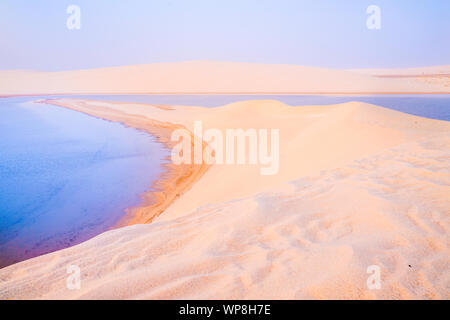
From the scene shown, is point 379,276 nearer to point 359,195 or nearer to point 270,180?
point 359,195

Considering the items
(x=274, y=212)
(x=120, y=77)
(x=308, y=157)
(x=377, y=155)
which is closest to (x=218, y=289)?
(x=274, y=212)

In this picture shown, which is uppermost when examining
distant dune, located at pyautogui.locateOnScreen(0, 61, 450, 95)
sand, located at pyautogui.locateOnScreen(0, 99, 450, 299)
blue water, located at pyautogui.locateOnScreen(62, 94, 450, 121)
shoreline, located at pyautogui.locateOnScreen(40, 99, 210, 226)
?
distant dune, located at pyautogui.locateOnScreen(0, 61, 450, 95)

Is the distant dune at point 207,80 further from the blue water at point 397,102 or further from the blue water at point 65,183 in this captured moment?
the blue water at point 65,183

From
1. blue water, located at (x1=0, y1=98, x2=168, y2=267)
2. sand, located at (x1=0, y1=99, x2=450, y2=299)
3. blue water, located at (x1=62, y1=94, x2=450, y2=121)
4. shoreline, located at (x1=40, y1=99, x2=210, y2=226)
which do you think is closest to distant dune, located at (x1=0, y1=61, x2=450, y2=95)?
blue water, located at (x1=62, y1=94, x2=450, y2=121)

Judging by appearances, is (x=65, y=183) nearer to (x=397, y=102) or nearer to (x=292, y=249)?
(x=292, y=249)

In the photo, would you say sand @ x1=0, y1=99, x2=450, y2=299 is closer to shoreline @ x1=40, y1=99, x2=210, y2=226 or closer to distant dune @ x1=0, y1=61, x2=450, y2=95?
shoreline @ x1=40, y1=99, x2=210, y2=226

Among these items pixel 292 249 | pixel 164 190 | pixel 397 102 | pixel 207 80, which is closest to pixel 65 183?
pixel 164 190
